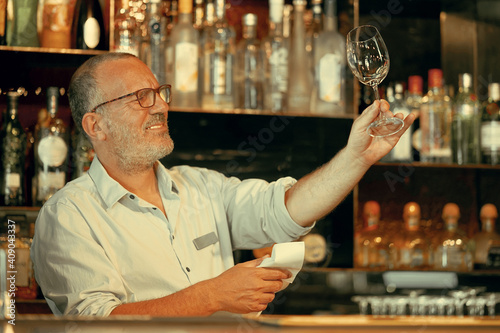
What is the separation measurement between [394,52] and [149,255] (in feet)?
4.97

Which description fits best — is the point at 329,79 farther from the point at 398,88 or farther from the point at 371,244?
the point at 371,244

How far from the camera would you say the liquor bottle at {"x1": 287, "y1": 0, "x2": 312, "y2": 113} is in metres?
2.26

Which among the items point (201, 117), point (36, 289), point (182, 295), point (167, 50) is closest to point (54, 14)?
point (167, 50)

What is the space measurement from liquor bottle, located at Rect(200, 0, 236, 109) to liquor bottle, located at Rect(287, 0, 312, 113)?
0.22 meters

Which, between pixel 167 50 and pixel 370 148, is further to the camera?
pixel 167 50

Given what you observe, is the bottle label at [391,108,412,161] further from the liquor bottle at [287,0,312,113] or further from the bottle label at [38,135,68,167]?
the bottle label at [38,135,68,167]

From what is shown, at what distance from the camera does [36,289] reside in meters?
2.08

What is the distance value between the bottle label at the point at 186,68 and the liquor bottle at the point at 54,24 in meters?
0.36

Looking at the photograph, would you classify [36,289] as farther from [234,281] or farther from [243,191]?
[234,281]

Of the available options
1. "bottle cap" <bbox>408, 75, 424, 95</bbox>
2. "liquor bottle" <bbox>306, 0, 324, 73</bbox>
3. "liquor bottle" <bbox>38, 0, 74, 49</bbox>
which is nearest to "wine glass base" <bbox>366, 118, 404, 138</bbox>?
"liquor bottle" <bbox>306, 0, 324, 73</bbox>

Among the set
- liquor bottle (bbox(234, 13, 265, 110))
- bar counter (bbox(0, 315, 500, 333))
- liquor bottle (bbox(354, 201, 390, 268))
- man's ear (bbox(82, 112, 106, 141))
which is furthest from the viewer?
liquor bottle (bbox(354, 201, 390, 268))

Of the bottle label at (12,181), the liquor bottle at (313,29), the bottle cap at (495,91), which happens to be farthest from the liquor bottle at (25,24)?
the bottle cap at (495,91)

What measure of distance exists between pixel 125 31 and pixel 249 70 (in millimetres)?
430

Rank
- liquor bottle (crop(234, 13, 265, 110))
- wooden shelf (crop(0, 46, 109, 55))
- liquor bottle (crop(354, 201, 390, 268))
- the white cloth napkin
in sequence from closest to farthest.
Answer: the white cloth napkin → wooden shelf (crop(0, 46, 109, 55)) → liquor bottle (crop(234, 13, 265, 110)) → liquor bottle (crop(354, 201, 390, 268))
